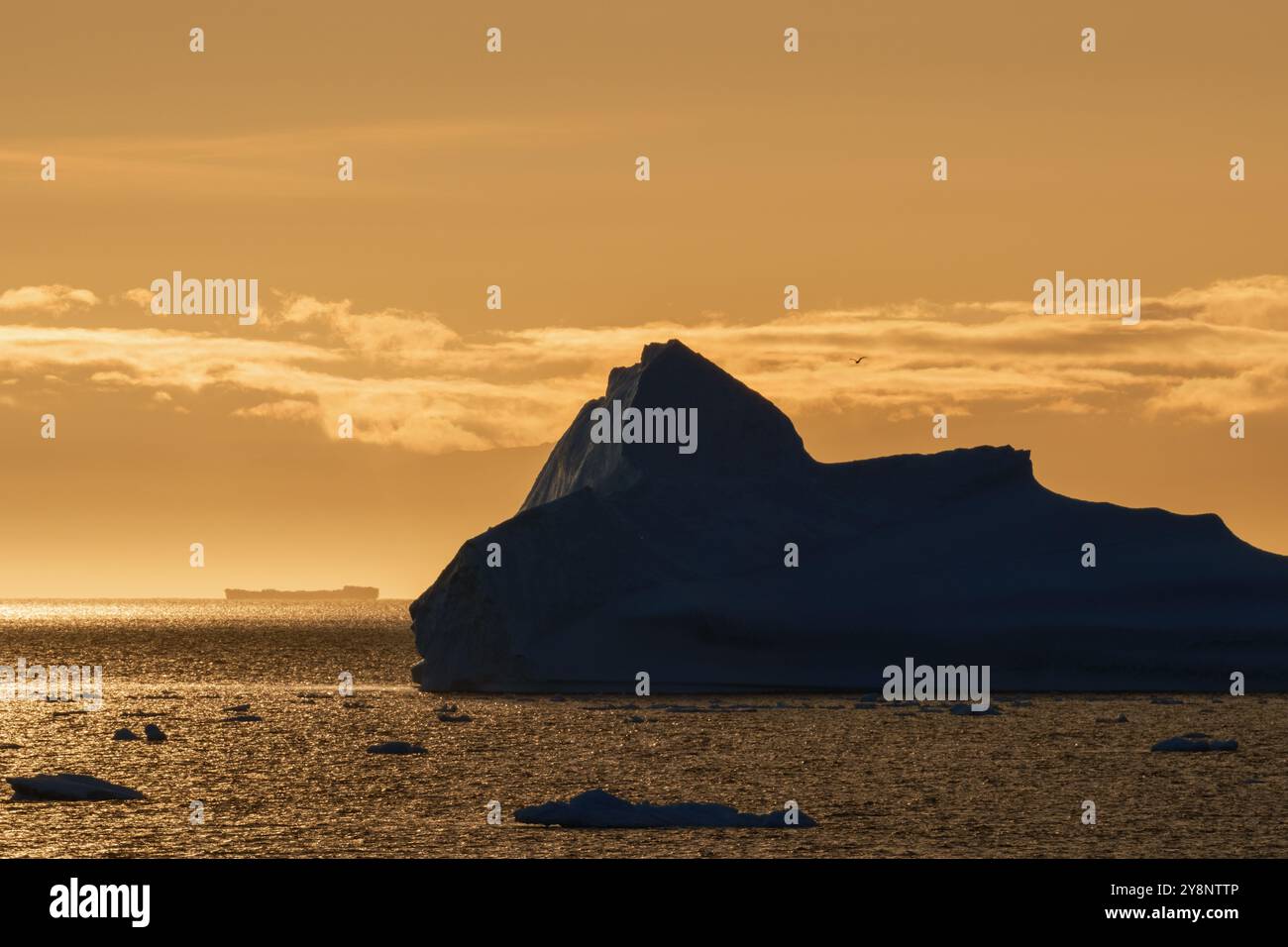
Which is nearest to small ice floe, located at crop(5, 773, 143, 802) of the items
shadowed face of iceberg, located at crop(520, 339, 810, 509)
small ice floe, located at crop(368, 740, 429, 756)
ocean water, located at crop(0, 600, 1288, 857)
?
ocean water, located at crop(0, 600, 1288, 857)

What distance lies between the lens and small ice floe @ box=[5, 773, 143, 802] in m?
34.2

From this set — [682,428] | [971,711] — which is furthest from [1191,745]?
[682,428]

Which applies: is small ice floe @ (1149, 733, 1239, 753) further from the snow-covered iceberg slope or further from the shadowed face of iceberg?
the shadowed face of iceberg

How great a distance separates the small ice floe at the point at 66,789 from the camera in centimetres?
3419

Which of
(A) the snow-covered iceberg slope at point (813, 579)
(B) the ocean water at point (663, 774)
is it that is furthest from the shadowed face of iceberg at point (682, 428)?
(B) the ocean water at point (663, 774)

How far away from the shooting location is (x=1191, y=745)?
42.9 metres

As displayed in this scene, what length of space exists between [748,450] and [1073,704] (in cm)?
1345

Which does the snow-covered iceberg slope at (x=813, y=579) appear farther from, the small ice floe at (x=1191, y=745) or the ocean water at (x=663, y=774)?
the small ice floe at (x=1191, y=745)

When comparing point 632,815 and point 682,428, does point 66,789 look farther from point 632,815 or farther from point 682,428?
point 682,428

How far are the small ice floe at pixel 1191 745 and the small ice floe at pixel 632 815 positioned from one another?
16.7 meters

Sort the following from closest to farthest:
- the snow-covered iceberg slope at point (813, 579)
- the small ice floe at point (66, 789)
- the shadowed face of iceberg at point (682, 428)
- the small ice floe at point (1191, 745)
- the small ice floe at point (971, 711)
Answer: the small ice floe at point (66, 789) → the small ice floe at point (1191, 745) → the snow-covered iceberg slope at point (813, 579) → the small ice floe at point (971, 711) → the shadowed face of iceberg at point (682, 428)
